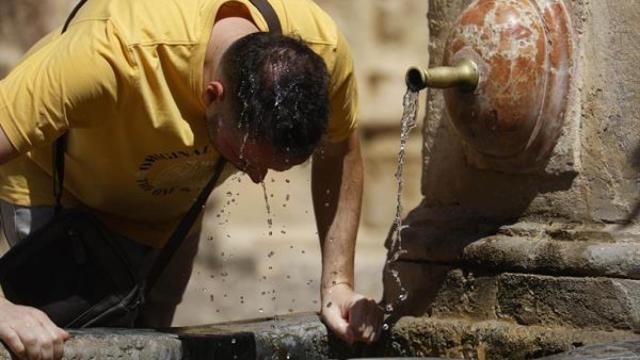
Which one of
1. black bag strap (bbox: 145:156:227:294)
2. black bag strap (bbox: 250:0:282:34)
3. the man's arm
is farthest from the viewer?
the man's arm

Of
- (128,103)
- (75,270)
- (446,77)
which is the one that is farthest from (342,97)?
(75,270)

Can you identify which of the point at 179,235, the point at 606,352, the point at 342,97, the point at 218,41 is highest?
the point at 218,41

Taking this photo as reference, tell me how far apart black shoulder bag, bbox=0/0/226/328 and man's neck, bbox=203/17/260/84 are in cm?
30

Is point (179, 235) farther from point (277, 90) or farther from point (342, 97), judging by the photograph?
point (277, 90)

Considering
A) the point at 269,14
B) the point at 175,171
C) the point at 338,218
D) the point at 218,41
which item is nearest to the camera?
the point at 218,41

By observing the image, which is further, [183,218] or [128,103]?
[183,218]

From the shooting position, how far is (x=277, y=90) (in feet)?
13.0

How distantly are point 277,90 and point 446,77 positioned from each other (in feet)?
1.61

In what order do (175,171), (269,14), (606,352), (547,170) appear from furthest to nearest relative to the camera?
(547,170) → (175,171) → (269,14) → (606,352)

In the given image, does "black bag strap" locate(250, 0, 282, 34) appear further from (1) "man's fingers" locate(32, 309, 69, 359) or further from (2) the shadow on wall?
(1) "man's fingers" locate(32, 309, 69, 359)

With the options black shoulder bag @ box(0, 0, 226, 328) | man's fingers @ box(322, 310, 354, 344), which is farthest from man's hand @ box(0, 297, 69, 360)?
man's fingers @ box(322, 310, 354, 344)

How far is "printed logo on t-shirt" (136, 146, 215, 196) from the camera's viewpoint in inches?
166

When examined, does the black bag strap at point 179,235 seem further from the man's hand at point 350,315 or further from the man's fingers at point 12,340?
the man's fingers at point 12,340

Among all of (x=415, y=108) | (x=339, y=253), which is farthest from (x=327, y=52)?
(x=339, y=253)
